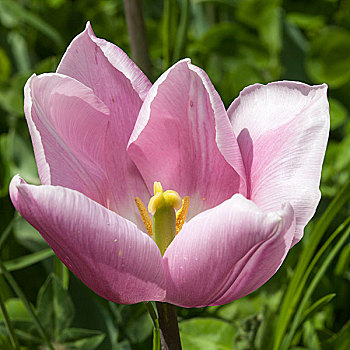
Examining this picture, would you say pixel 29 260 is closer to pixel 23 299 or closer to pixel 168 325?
pixel 23 299

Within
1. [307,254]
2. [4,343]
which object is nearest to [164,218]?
[307,254]

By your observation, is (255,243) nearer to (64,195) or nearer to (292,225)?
(292,225)

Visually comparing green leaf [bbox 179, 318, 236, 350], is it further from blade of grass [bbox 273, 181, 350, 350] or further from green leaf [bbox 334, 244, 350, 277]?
green leaf [bbox 334, 244, 350, 277]

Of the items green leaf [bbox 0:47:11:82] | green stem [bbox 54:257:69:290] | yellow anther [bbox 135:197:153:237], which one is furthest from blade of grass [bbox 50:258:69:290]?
green leaf [bbox 0:47:11:82]

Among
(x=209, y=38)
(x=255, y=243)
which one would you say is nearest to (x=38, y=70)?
(x=209, y=38)

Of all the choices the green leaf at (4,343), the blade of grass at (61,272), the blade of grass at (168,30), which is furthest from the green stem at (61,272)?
the blade of grass at (168,30)

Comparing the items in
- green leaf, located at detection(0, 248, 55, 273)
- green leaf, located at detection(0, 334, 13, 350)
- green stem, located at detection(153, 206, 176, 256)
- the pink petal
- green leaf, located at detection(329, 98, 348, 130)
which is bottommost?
green leaf, located at detection(0, 334, 13, 350)
